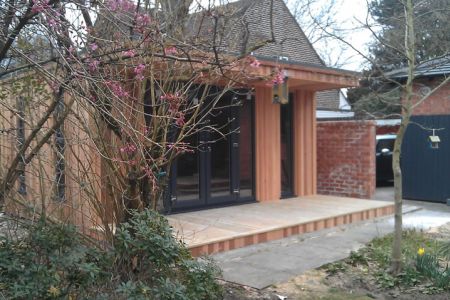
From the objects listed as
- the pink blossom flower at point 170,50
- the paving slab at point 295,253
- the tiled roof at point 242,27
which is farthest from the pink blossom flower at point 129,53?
the paving slab at point 295,253

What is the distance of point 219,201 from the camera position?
29.2 ft

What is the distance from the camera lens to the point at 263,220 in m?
7.56

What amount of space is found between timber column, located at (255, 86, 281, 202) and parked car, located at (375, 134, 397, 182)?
20.9 ft

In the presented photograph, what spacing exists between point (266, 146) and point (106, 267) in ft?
20.6

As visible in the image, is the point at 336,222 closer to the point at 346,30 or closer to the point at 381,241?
the point at 381,241

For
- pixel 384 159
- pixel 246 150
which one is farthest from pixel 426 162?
pixel 246 150

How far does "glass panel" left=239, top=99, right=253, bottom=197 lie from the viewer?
938cm

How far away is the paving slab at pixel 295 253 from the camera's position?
17.5 feet

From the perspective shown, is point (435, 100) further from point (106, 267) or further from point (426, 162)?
point (106, 267)

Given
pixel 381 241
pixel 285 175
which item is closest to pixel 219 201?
pixel 285 175

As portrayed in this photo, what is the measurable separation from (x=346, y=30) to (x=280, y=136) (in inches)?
167

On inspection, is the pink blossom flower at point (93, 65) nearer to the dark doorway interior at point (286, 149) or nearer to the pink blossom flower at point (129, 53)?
the pink blossom flower at point (129, 53)

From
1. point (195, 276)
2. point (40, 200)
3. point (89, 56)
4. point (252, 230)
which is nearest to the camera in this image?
point (89, 56)

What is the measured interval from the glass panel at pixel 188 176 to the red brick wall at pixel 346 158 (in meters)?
4.07
